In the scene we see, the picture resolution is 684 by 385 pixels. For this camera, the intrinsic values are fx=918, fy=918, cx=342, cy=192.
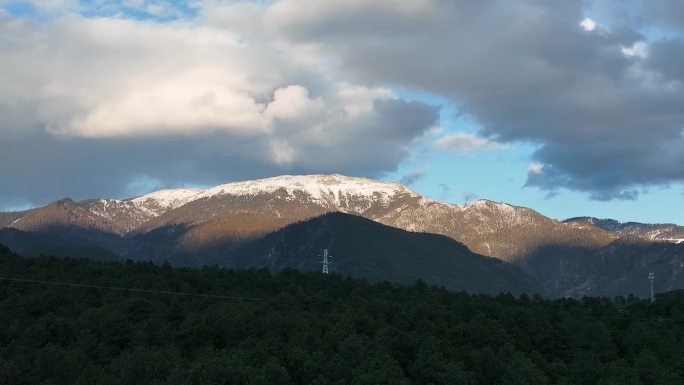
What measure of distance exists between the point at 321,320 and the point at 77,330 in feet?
142

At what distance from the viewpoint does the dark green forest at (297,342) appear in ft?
436

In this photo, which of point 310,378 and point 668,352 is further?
point 668,352

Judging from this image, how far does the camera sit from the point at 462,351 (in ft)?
512

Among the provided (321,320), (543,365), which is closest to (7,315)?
(321,320)

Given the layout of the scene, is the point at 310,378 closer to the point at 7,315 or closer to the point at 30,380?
the point at 30,380

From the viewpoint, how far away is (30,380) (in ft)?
436

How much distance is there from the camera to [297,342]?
151m

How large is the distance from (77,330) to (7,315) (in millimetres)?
22156

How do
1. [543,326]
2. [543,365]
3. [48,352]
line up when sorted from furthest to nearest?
1. [543,326]
2. [543,365]
3. [48,352]

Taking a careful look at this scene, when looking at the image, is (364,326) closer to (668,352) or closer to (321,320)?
(321,320)

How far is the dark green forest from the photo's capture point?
436ft

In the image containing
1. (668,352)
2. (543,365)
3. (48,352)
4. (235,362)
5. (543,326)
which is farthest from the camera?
(543,326)

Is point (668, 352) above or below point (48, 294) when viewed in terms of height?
below

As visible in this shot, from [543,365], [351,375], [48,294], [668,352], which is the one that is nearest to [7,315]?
Result: [48,294]
